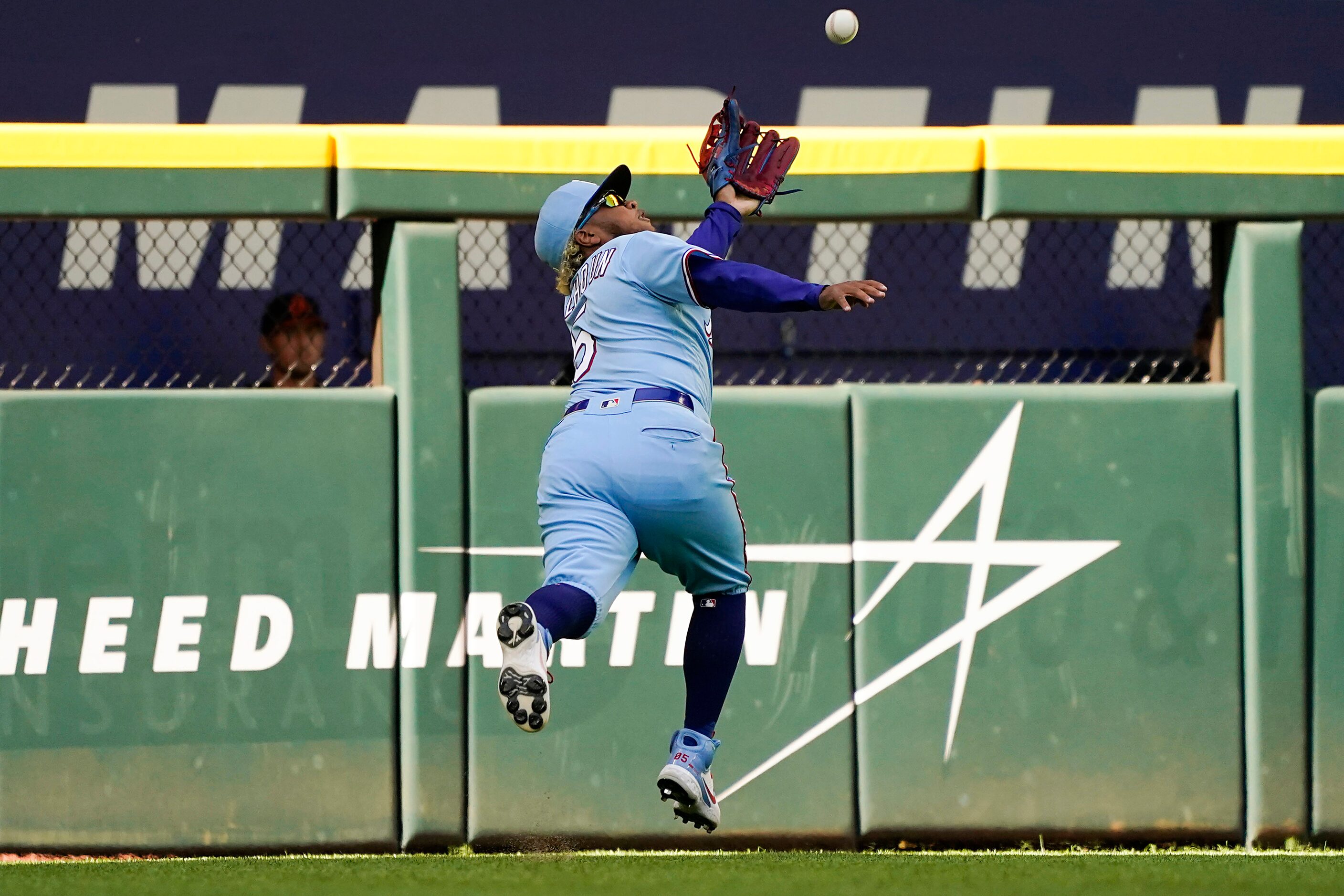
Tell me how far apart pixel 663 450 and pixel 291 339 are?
9.03ft

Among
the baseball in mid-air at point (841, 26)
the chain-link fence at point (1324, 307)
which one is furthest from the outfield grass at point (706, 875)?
the chain-link fence at point (1324, 307)

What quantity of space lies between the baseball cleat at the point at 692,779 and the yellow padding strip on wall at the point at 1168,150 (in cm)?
270

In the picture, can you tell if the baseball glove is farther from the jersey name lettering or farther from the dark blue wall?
the dark blue wall

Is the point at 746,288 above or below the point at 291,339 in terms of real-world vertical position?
below

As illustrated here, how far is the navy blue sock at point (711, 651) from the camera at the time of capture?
445 centimetres

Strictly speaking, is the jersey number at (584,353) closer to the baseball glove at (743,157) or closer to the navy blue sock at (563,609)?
the baseball glove at (743,157)

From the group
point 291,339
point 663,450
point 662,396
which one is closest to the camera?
point 663,450

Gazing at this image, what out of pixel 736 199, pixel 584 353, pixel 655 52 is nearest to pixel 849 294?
pixel 736 199

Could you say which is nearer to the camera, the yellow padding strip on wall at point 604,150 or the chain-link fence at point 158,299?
the yellow padding strip on wall at point 604,150

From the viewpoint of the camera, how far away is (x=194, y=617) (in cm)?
583

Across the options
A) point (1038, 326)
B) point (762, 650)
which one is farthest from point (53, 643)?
point (1038, 326)

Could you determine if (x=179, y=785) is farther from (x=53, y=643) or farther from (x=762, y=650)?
(x=762, y=650)

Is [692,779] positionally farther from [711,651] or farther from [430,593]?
[430,593]

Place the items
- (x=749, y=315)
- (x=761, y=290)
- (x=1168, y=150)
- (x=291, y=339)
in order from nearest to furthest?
(x=761, y=290) → (x=1168, y=150) → (x=291, y=339) → (x=749, y=315)
